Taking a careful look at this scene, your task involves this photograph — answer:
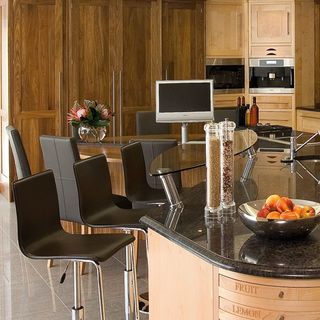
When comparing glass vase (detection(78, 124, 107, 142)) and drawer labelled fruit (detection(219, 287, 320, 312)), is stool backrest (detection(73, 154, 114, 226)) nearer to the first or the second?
drawer labelled fruit (detection(219, 287, 320, 312))

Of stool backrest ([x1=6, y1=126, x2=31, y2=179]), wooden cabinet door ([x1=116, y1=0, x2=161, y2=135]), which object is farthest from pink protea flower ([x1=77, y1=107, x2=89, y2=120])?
wooden cabinet door ([x1=116, y1=0, x2=161, y2=135])

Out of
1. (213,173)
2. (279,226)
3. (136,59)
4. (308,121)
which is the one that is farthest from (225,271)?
(308,121)

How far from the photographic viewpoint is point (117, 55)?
759cm

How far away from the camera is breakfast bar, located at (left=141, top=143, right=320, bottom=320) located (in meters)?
1.98

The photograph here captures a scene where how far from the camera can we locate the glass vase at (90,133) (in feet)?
17.4

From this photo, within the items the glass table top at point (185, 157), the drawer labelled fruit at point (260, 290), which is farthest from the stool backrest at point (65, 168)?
the drawer labelled fruit at point (260, 290)

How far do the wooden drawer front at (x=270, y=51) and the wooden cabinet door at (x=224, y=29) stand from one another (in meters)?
0.17

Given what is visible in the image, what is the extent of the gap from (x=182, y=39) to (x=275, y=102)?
1.40 m

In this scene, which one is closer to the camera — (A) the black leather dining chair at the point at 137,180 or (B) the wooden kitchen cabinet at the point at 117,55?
(A) the black leather dining chair at the point at 137,180

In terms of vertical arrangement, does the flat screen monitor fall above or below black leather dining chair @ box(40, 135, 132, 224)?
above

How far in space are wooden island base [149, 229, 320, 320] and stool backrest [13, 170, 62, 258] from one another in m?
0.56

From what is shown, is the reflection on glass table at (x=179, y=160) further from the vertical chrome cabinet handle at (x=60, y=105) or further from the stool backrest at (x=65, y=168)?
the vertical chrome cabinet handle at (x=60, y=105)

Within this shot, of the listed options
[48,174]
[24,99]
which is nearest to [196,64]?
[24,99]

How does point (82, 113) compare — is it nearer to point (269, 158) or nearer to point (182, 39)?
point (269, 158)
